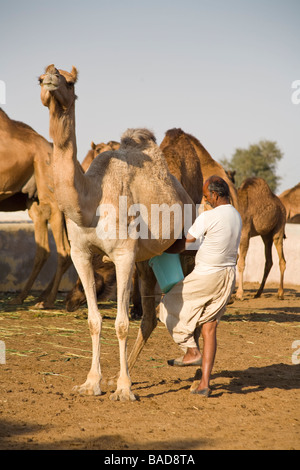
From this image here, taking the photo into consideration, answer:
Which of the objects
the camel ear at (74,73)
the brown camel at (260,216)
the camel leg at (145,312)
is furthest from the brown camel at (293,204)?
the camel ear at (74,73)

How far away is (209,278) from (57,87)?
1935mm

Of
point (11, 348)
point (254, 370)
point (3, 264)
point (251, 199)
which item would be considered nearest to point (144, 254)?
point (254, 370)

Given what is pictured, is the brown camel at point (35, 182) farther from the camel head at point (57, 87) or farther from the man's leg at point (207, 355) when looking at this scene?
the camel head at point (57, 87)

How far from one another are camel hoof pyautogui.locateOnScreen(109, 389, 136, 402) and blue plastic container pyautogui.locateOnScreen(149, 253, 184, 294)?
3.48ft

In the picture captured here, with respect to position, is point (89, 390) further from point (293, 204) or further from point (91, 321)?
→ point (293, 204)

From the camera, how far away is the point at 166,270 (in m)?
5.69

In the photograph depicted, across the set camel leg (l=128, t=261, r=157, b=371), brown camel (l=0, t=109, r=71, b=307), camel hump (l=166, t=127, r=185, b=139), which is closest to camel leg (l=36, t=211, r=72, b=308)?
brown camel (l=0, t=109, r=71, b=307)

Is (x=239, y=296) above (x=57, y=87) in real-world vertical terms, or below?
below

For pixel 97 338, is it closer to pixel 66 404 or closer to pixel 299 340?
pixel 66 404

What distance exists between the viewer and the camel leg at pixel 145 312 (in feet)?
18.9

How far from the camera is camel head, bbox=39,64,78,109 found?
4.52 meters

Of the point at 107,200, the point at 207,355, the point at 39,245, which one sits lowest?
the point at 207,355

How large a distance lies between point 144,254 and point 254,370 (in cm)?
184

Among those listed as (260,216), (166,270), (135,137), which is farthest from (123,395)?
(260,216)
